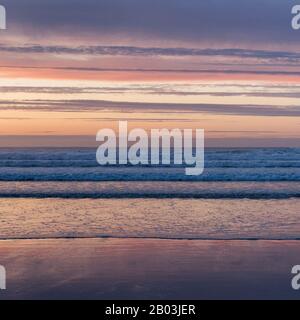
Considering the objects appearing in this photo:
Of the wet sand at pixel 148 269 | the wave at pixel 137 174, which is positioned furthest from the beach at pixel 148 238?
the wave at pixel 137 174

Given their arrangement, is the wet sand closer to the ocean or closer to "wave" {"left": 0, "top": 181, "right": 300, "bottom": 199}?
the ocean

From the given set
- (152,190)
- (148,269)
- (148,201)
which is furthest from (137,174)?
(148,269)

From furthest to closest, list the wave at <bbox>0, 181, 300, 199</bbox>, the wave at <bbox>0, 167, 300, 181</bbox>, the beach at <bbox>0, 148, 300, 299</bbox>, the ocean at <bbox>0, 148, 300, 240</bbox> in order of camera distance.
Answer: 1. the wave at <bbox>0, 167, 300, 181</bbox>
2. the wave at <bbox>0, 181, 300, 199</bbox>
3. the ocean at <bbox>0, 148, 300, 240</bbox>
4. the beach at <bbox>0, 148, 300, 299</bbox>

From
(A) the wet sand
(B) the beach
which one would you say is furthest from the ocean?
(A) the wet sand

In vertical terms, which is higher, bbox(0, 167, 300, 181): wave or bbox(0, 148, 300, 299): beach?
bbox(0, 167, 300, 181): wave

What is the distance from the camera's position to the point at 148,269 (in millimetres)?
8141

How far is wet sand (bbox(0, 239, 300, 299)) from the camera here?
23.6ft

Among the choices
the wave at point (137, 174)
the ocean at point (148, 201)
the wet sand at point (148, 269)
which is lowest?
the wet sand at point (148, 269)

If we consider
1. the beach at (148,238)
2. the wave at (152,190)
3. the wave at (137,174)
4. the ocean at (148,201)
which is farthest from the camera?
the wave at (137,174)

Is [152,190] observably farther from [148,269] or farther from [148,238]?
[148,269]

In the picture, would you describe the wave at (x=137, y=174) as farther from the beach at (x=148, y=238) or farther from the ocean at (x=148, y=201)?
the beach at (x=148, y=238)

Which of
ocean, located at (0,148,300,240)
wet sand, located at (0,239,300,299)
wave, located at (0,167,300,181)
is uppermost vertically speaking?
wave, located at (0,167,300,181)

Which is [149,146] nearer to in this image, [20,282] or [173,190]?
[173,190]

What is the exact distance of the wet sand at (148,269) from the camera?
7.19 m
